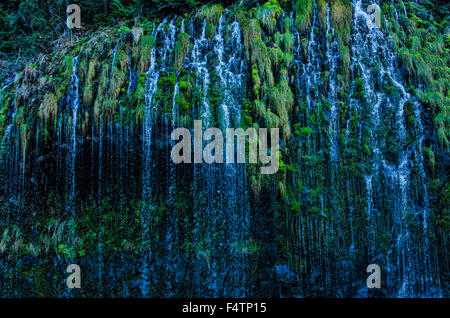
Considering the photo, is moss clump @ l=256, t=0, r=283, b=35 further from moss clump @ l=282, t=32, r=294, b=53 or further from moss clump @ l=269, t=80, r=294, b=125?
moss clump @ l=269, t=80, r=294, b=125

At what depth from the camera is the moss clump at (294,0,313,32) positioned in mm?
9086

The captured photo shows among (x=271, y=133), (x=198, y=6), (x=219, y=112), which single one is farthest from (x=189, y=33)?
(x=271, y=133)

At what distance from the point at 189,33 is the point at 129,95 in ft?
7.33

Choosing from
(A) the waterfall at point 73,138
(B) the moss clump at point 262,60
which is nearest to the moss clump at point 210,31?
(B) the moss clump at point 262,60

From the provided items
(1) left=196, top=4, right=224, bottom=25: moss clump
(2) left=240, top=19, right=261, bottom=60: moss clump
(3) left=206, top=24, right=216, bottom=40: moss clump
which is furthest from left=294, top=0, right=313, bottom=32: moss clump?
(3) left=206, top=24, right=216, bottom=40: moss clump

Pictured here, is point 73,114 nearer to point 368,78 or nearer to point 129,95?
point 129,95

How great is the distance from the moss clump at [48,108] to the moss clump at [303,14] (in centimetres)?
618

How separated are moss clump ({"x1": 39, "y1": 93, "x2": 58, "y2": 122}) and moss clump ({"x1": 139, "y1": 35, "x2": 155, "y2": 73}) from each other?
221 centimetres

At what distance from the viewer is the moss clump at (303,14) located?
29.8 feet

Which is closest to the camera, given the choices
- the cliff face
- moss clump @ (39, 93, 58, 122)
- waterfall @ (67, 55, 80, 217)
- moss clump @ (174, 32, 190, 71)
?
the cliff face

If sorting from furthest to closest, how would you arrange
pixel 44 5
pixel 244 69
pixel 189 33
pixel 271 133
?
pixel 44 5
pixel 189 33
pixel 244 69
pixel 271 133

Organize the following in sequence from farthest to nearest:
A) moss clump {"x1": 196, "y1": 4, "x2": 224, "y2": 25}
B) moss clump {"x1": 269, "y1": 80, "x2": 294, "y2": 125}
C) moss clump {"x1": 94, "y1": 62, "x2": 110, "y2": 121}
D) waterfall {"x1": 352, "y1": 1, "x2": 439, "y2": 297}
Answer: moss clump {"x1": 196, "y1": 4, "x2": 224, "y2": 25}, moss clump {"x1": 94, "y1": 62, "x2": 110, "y2": 121}, moss clump {"x1": 269, "y1": 80, "x2": 294, "y2": 125}, waterfall {"x1": 352, "y1": 1, "x2": 439, "y2": 297}

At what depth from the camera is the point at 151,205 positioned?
8266 millimetres

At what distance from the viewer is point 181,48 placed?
908 centimetres
